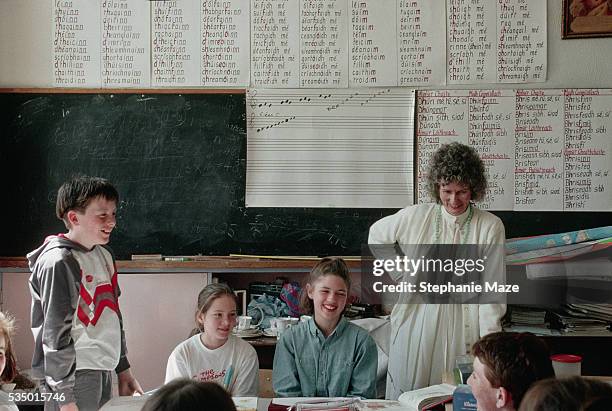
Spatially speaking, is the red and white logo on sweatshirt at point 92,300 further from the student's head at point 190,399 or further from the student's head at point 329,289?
the student's head at point 190,399

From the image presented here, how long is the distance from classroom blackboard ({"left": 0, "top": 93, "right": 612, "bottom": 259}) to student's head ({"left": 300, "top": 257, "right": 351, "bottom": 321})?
0.97m

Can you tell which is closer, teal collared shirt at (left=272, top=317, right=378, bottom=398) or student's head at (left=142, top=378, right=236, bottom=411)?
student's head at (left=142, top=378, right=236, bottom=411)

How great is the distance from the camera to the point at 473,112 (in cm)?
356

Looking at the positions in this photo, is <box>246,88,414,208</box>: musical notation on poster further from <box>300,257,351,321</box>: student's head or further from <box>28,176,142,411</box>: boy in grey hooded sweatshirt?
<box>28,176,142,411</box>: boy in grey hooded sweatshirt

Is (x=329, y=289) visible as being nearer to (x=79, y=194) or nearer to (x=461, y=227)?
(x=461, y=227)

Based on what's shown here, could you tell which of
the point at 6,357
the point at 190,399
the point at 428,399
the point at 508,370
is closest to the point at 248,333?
the point at 6,357

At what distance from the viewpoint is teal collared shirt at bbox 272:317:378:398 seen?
2344 millimetres

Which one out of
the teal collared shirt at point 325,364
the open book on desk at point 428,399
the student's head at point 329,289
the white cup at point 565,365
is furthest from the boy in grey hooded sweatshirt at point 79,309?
the white cup at point 565,365

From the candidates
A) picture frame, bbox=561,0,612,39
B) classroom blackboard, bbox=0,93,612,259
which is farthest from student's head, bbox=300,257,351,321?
picture frame, bbox=561,0,612,39

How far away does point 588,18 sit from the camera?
3537 mm

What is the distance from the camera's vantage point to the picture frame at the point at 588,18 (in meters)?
3.53

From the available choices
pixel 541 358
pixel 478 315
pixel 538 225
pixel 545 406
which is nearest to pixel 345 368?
pixel 478 315

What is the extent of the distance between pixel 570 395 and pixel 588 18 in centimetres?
279

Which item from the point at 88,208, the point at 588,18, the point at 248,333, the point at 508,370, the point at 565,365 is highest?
the point at 588,18
